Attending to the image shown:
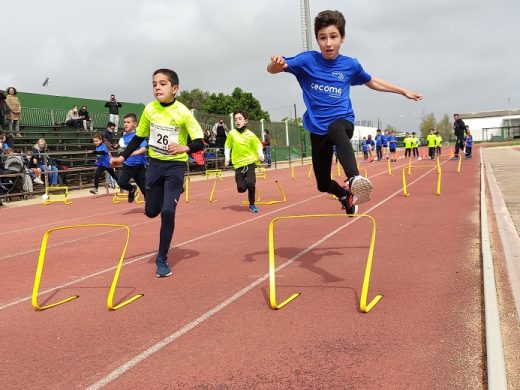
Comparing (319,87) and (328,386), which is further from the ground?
(319,87)

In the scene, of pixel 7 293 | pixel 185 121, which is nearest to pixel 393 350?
pixel 185 121

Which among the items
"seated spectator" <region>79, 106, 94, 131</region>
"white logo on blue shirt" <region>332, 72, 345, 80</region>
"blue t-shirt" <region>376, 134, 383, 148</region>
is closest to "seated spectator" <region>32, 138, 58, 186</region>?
"seated spectator" <region>79, 106, 94, 131</region>

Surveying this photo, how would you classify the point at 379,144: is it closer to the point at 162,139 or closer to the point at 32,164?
the point at 32,164

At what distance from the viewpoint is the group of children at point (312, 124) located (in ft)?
15.3

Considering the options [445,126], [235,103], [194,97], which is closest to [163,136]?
[235,103]

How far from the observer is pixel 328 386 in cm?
260

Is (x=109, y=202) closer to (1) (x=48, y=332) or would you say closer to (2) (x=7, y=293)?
(2) (x=7, y=293)

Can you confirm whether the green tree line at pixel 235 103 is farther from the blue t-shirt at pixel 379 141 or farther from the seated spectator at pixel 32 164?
the seated spectator at pixel 32 164

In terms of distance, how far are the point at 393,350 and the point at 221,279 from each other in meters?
2.27

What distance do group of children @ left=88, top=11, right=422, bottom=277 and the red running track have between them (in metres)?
0.77

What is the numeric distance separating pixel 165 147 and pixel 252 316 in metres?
2.36

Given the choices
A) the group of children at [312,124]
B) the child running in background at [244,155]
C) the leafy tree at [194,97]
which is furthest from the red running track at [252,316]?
the leafy tree at [194,97]

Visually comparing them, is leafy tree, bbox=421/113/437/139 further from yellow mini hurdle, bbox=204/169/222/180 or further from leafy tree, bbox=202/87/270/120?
yellow mini hurdle, bbox=204/169/222/180

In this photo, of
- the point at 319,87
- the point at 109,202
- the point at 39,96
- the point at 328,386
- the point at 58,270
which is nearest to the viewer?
the point at 328,386
